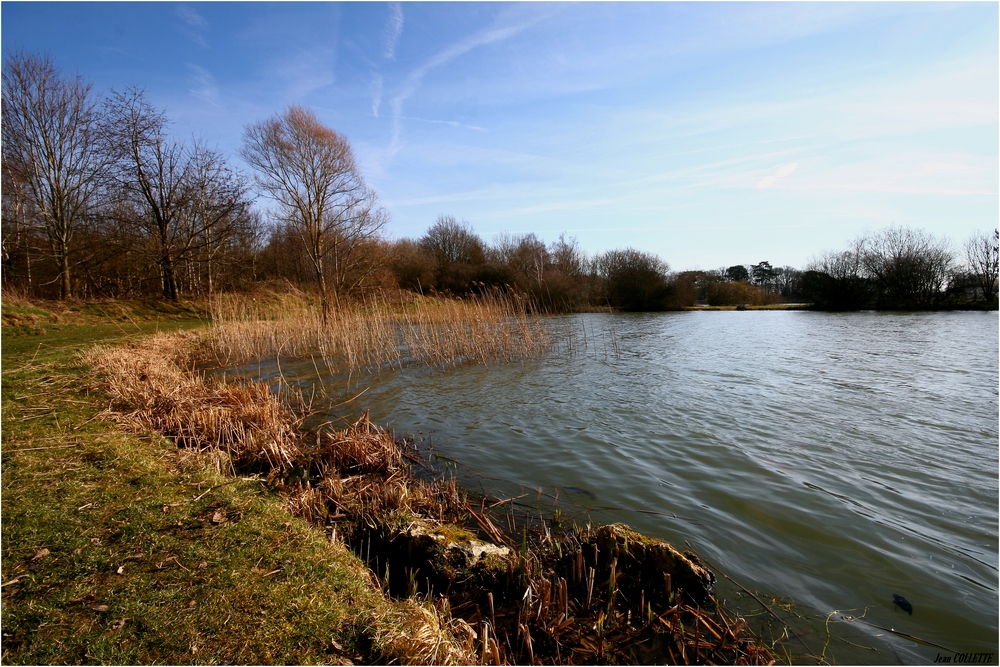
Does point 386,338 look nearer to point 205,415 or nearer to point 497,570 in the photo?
point 205,415

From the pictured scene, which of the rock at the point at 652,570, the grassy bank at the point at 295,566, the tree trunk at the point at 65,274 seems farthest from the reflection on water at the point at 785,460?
the tree trunk at the point at 65,274

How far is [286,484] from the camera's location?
4.01 metres

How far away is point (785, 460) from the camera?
5.41 meters

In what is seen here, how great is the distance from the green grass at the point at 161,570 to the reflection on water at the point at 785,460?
2411 mm

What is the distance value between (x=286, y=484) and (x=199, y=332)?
13.6 metres

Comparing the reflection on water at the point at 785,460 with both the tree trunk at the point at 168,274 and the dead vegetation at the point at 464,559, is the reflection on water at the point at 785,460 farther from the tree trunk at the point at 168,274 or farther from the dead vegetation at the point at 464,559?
the tree trunk at the point at 168,274

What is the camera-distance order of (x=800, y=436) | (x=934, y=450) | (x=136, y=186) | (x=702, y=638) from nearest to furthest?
(x=702, y=638) → (x=934, y=450) → (x=800, y=436) → (x=136, y=186)

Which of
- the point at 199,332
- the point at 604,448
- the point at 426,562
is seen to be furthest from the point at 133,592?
the point at 199,332

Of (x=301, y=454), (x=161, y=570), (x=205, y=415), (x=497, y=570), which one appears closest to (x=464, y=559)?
(x=497, y=570)

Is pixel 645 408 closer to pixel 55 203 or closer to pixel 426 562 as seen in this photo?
pixel 426 562

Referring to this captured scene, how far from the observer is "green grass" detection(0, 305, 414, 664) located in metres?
1.99

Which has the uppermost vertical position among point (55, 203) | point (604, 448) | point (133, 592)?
point (55, 203)

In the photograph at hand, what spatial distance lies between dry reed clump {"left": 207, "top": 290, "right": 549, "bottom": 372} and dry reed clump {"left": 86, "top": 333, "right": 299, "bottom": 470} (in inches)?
184

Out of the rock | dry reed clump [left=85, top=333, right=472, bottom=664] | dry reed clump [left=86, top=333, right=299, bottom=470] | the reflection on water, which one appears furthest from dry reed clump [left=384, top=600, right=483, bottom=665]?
dry reed clump [left=86, top=333, right=299, bottom=470]
